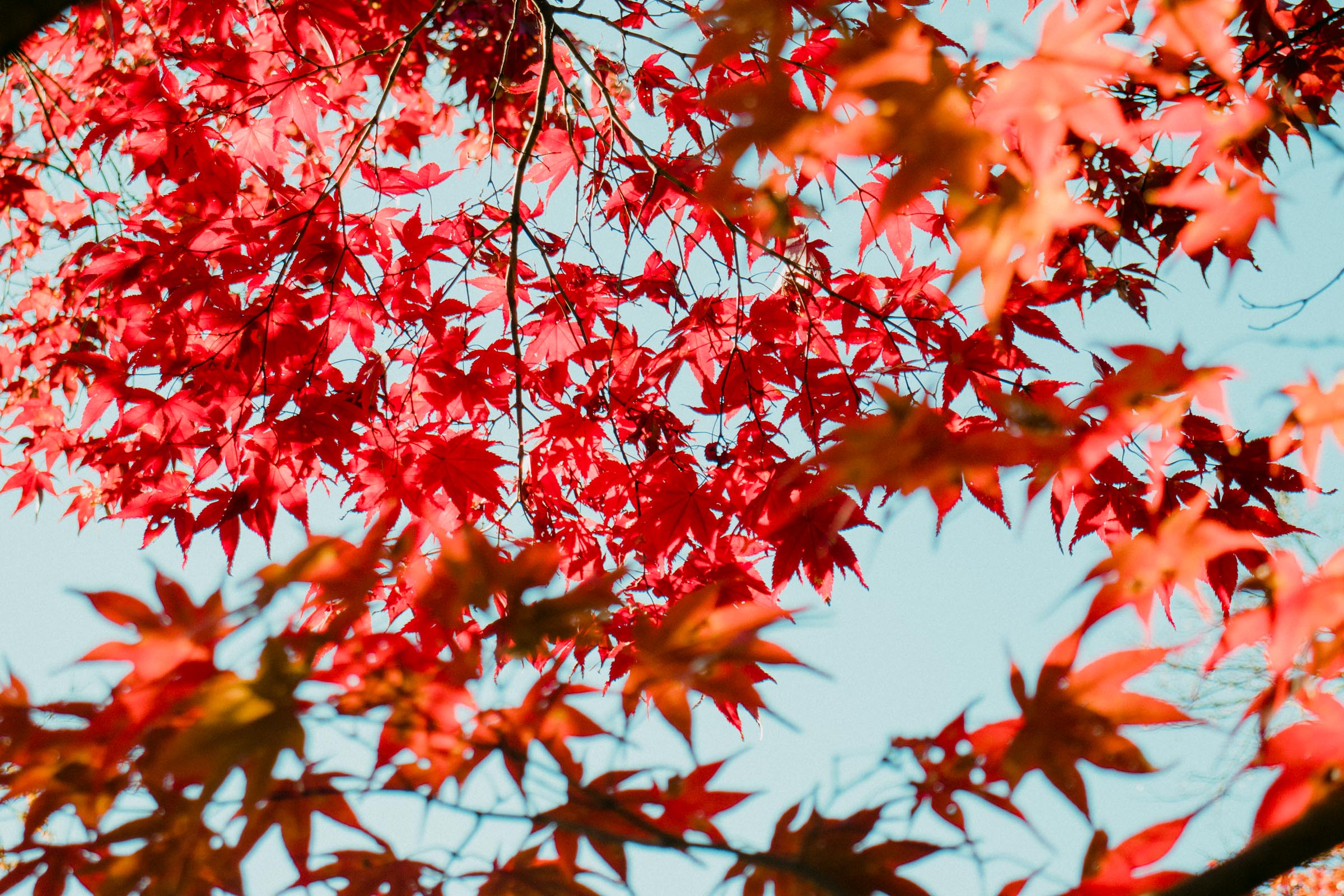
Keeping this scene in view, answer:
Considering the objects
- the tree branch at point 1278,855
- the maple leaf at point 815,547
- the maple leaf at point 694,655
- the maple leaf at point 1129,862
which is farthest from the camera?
the maple leaf at point 815,547

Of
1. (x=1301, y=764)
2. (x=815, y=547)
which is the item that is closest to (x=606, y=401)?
(x=815, y=547)

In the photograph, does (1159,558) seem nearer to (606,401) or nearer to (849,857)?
(849,857)

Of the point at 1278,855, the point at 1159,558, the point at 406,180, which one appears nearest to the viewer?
the point at 1278,855

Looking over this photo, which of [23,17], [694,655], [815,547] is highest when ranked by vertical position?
[23,17]

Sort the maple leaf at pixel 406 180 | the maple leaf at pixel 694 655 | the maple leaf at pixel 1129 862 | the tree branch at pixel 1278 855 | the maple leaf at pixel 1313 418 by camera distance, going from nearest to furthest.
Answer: the tree branch at pixel 1278 855
the maple leaf at pixel 1129 862
the maple leaf at pixel 694 655
the maple leaf at pixel 1313 418
the maple leaf at pixel 406 180

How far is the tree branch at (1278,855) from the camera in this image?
678 mm

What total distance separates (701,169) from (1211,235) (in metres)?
1.81

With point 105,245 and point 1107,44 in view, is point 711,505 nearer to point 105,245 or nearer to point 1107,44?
point 1107,44

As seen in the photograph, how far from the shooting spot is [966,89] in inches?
54.8

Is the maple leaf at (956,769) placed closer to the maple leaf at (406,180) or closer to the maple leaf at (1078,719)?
the maple leaf at (1078,719)

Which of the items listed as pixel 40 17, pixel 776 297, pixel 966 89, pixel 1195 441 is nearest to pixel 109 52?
pixel 776 297

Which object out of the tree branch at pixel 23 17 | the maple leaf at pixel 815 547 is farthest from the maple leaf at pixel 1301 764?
the tree branch at pixel 23 17

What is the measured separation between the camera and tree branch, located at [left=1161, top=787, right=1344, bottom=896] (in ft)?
2.23

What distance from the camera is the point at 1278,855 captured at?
0.69 meters
